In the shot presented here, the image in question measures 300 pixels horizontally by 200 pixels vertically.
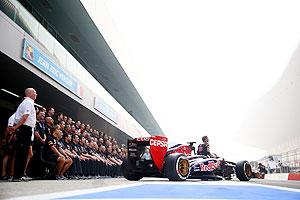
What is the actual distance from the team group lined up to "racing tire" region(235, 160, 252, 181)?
4126 mm

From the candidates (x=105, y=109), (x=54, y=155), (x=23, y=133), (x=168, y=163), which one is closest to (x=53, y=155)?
(x=54, y=155)

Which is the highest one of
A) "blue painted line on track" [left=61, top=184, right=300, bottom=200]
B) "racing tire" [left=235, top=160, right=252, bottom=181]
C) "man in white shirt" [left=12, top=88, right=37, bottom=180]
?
"man in white shirt" [left=12, top=88, right=37, bottom=180]

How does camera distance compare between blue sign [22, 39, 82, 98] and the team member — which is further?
blue sign [22, 39, 82, 98]

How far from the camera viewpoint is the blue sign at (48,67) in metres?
8.05

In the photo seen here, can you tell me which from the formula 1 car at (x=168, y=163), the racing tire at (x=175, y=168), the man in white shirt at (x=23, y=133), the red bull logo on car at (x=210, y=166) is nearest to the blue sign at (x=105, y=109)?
the formula 1 car at (x=168, y=163)

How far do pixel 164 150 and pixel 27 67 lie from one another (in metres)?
4.16

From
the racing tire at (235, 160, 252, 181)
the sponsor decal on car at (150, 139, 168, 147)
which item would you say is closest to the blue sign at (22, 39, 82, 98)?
the sponsor decal on car at (150, 139, 168, 147)

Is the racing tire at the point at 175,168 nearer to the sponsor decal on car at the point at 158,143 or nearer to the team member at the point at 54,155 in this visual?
the sponsor decal on car at the point at 158,143

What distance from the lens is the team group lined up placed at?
16.0 feet

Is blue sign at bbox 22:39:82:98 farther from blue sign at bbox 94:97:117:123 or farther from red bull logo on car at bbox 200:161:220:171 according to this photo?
red bull logo on car at bbox 200:161:220:171

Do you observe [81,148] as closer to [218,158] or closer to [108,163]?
[108,163]

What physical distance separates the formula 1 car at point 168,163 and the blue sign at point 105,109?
20.6 feet

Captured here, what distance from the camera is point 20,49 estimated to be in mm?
7676

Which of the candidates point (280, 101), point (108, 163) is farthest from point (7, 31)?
point (280, 101)
